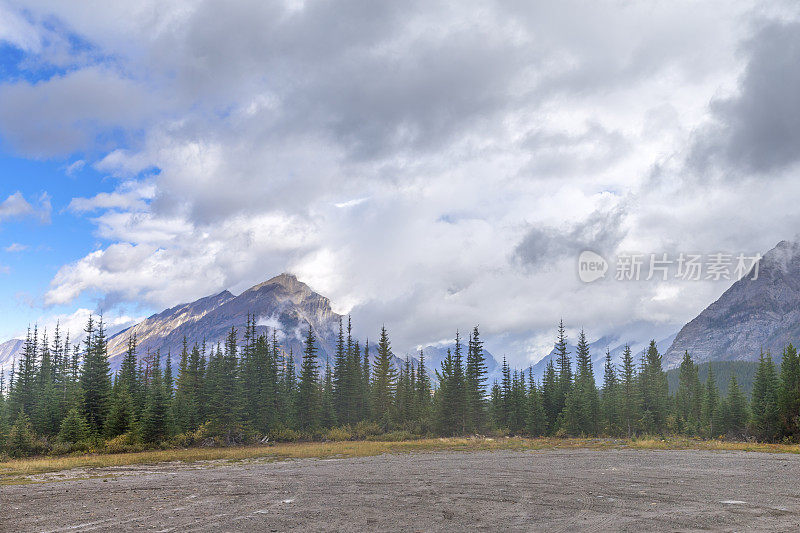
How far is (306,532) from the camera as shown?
547 inches

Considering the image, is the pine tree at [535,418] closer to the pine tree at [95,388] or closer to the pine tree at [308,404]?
the pine tree at [308,404]

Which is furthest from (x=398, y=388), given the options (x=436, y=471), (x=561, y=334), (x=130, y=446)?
(x=436, y=471)

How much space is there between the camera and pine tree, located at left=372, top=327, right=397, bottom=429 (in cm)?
8919

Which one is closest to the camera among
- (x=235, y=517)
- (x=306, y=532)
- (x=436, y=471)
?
(x=306, y=532)

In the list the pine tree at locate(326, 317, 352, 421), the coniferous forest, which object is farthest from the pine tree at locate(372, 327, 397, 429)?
the pine tree at locate(326, 317, 352, 421)

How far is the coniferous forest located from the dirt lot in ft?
112

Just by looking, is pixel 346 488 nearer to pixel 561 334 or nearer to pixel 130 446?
pixel 130 446

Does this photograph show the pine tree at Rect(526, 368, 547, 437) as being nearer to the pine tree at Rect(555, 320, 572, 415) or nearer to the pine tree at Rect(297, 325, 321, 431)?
the pine tree at Rect(555, 320, 572, 415)

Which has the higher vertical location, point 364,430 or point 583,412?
point 583,412

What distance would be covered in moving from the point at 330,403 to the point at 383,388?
33.3 ft

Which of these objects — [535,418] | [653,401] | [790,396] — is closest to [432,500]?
[790,396]

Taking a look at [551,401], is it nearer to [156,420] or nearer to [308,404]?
[308,404]

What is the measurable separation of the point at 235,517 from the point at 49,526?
5341 millimetres

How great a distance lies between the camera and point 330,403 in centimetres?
9000
